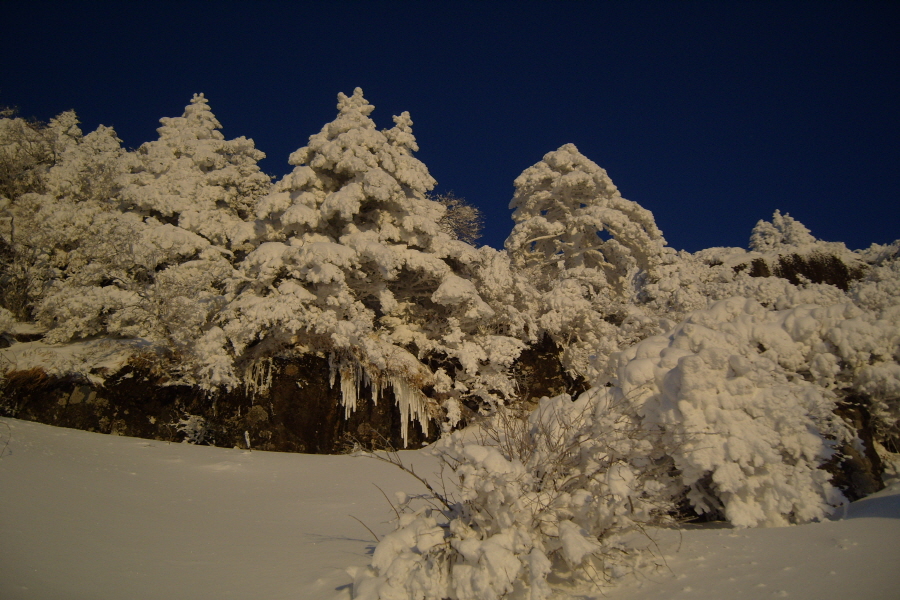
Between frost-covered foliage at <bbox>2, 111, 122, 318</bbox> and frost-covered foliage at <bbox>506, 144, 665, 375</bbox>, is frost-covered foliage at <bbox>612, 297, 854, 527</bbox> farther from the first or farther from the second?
frost-covered foliage at <bbox>2, 111, 122, 318</bbox>

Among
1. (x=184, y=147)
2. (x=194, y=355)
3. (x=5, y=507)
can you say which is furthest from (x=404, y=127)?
(x=5, y=507)

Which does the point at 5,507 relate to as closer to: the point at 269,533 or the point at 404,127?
the point at 269,533

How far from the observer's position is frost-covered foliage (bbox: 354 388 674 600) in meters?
3.03

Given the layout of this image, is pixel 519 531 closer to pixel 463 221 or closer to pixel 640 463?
pixel 640 463

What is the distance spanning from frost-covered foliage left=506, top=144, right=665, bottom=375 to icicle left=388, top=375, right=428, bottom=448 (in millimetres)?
4265

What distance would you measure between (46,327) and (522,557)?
12838 mm

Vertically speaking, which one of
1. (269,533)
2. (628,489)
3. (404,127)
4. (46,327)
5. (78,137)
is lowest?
(269,533)

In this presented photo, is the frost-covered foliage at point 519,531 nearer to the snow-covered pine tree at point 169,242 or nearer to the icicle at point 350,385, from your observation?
the icicle at point 350,385

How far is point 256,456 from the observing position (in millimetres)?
8375

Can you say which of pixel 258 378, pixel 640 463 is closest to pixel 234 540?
pixel 640 463

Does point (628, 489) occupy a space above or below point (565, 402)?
below

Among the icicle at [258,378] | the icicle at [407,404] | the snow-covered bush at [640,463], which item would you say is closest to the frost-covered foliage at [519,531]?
the snow-covered bush at [640,463]

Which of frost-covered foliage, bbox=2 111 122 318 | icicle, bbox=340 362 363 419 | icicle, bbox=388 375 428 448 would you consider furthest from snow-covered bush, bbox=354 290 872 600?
frost-covered foliage, bbox=2 111 122 318

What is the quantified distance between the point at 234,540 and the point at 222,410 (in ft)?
17.1
